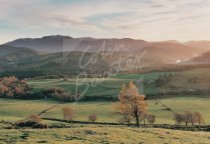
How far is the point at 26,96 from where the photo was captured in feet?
643

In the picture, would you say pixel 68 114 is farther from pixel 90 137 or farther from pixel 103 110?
pixel 90 137

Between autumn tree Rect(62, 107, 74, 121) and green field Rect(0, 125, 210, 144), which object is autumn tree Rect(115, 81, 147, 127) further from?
autumn tree Rect(62, 107, 74, 121)

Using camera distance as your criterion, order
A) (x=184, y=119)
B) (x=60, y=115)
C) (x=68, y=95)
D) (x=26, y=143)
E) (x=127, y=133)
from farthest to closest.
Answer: (x=68, y=95) < (x=60, y=115) < (x=184, y=119) < (x=127, y=133) < (x=26, y=143)

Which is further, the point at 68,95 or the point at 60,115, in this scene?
the point at 68,95

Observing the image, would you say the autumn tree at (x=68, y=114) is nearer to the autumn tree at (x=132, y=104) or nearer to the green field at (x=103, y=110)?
the green field at (x=103, y=110)

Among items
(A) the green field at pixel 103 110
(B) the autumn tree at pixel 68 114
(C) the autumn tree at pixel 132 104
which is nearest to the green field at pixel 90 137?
(C) the autumn tree at pixel 132 104

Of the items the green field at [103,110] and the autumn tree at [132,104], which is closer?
the autumn tree at [132,104]

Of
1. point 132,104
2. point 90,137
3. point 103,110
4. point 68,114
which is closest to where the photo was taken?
point 90,137

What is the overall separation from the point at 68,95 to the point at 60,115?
51982 millimetres

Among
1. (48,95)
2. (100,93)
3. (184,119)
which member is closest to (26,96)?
(48,95)

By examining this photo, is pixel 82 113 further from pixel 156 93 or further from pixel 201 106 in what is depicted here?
pixel 156 93

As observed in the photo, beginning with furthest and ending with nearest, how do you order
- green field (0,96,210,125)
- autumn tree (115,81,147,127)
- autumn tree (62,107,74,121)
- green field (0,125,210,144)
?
green field (0,96,210,125) → autumn tree (62,107,74,121) → autumn tree (115,81,147,127) → green field (0,125,210,144)

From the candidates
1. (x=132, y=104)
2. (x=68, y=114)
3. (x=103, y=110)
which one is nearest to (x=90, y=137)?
(x=132, y=104)

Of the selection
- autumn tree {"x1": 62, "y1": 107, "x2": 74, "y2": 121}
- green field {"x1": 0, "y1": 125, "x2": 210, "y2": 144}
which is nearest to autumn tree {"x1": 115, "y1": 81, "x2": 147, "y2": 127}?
green field {"x1": 0, "y1": 125, "x2": 210, "y2": 144}
